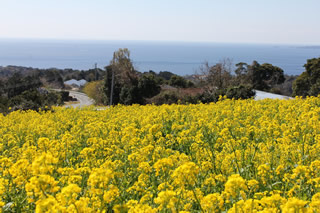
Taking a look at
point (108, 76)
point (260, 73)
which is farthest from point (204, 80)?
point (260, 73)

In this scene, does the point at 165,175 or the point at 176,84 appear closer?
the point at 165,175

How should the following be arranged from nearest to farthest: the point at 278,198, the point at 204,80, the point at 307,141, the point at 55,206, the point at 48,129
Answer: the point at 55,206
the point at 278,198
the point at 307,141
the point at 48,129
the point at 204,80

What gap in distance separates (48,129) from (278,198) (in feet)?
19.5

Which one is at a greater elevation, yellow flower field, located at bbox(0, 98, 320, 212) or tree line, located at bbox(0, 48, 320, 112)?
yellow flower field, located at bbox(0, 98, 320, 212)

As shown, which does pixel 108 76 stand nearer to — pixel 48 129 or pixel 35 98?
pixel 35 98

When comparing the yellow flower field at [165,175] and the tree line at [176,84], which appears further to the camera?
the tree line at [176,84]

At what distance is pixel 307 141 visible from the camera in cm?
551

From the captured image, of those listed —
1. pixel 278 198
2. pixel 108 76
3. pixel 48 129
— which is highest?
pixel 278 198

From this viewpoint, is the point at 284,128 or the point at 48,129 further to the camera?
the point at 48,129

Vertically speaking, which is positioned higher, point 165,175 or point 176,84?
point 165,175

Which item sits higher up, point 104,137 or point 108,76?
point 104,137

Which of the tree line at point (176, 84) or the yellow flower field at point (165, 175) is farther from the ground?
the yellow flower field at point (165, 175)

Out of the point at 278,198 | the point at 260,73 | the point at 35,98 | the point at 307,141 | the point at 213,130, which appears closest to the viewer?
the point at 278,198

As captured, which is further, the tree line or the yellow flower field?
the tree line
